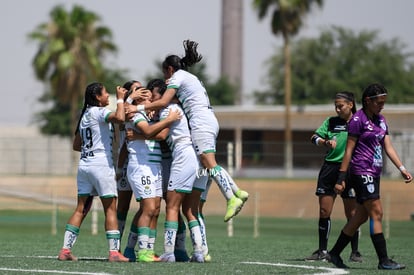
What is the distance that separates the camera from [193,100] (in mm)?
12055

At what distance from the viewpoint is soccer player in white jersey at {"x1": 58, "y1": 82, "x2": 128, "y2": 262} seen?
12031 millimetres

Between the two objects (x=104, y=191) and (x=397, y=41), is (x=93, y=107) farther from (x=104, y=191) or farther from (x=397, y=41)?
(x=397, y=41)

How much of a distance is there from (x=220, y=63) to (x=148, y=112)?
64.6m

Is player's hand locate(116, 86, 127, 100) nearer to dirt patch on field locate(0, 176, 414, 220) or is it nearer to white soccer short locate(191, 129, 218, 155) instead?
white soccer short locate(191, 129, 218, 155)

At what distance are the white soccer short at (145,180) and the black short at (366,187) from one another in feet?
6.99

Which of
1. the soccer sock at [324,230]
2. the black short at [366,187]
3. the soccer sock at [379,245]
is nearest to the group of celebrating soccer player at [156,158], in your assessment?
the black short at [366,187]

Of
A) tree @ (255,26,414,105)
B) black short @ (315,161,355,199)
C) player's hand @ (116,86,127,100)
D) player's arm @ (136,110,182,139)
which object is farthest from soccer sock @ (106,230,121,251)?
tree @ (255,26,414,105)

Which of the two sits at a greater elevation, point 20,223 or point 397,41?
point 397,41

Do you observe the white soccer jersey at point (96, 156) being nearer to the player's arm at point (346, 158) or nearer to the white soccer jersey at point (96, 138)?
the white soccer jersey at point (96, 138)

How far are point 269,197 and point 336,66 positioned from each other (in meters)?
52.0

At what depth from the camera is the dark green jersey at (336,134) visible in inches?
541

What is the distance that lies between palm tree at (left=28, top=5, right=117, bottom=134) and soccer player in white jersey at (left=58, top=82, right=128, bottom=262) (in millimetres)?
45248

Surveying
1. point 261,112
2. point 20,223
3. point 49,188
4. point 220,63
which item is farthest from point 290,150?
point 220,63

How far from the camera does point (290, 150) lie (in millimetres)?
39344
